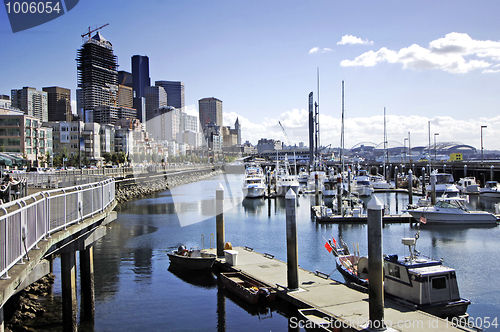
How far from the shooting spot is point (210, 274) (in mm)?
28422

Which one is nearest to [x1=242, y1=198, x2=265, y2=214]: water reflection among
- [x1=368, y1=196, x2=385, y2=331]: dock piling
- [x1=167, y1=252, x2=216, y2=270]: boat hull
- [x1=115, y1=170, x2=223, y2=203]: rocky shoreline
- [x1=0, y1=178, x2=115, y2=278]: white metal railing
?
[x1=115, y1=170, x2=223, y2=203]: rocky shoreline

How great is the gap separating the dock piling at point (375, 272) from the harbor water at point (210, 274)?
19.1 feet

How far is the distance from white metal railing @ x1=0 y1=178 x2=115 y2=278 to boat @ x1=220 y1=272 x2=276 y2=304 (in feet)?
29.5

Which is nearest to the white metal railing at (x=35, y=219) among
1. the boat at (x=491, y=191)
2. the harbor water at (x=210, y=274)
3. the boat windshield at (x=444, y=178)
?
the harbor water at (x=210, y=274)

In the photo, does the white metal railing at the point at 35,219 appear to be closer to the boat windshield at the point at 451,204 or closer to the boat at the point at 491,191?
the boat windshield at the point at 451,204

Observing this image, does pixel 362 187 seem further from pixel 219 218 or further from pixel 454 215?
pixel 219 218

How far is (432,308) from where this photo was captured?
59.5ft

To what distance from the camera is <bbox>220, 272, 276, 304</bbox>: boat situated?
70.8 feet

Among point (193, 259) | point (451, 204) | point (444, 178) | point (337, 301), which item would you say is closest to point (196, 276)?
point (193, 259)

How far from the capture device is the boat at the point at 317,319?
54.0 ft

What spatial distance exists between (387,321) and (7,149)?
314ft

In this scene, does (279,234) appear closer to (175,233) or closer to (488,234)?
(175,233)

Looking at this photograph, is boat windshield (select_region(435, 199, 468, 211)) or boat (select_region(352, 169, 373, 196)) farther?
boat (select_region(352, 169, 373, 196))

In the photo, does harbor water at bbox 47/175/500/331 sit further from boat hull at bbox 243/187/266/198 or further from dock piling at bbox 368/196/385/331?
boat hull at bbox 243/187/266/198
